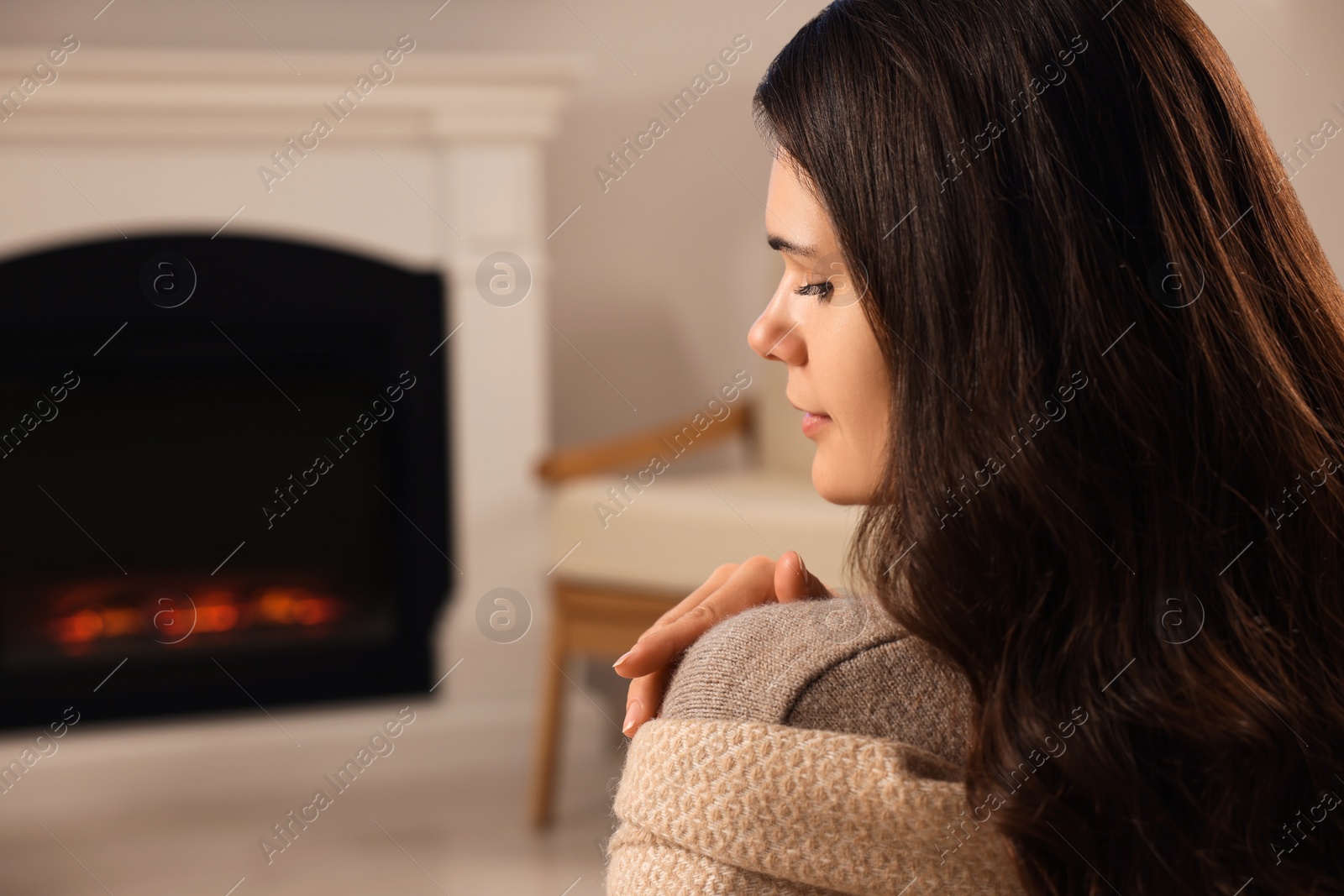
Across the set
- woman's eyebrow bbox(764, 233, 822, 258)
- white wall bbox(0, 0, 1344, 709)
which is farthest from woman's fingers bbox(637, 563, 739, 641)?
white wall bbox(0, 0, 1344, 709)

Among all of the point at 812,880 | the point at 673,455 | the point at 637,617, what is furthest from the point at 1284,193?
the point at 673,455

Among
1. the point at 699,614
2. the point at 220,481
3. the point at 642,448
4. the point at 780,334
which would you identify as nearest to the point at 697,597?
the point at 699,614

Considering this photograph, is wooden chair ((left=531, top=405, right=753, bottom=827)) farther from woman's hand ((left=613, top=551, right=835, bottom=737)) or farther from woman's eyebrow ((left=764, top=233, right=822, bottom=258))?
woman's eyebrow ((left=764, top=233, right=822, bottom=258))

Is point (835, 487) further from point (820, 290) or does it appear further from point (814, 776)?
point (814, 776)

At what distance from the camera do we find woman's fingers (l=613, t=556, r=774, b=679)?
0.71 metres

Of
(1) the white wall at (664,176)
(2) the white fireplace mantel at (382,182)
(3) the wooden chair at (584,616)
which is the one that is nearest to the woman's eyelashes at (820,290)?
(3) the wooden chair at (584,616)

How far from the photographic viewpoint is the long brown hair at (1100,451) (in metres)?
0.54

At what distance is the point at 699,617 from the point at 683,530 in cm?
154

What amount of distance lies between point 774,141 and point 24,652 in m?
2.50

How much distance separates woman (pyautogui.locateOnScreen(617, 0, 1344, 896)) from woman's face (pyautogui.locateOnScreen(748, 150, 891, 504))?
0.03 meters

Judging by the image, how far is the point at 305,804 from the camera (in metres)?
2.62

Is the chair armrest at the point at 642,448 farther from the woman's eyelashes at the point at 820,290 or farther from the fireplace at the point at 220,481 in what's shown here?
the woman's eyelashes at the point at 820,290

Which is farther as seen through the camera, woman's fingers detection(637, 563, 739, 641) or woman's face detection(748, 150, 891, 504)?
woman's fingers detection(637, 563, 739, 641)

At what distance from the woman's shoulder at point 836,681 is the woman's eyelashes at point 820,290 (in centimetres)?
17
